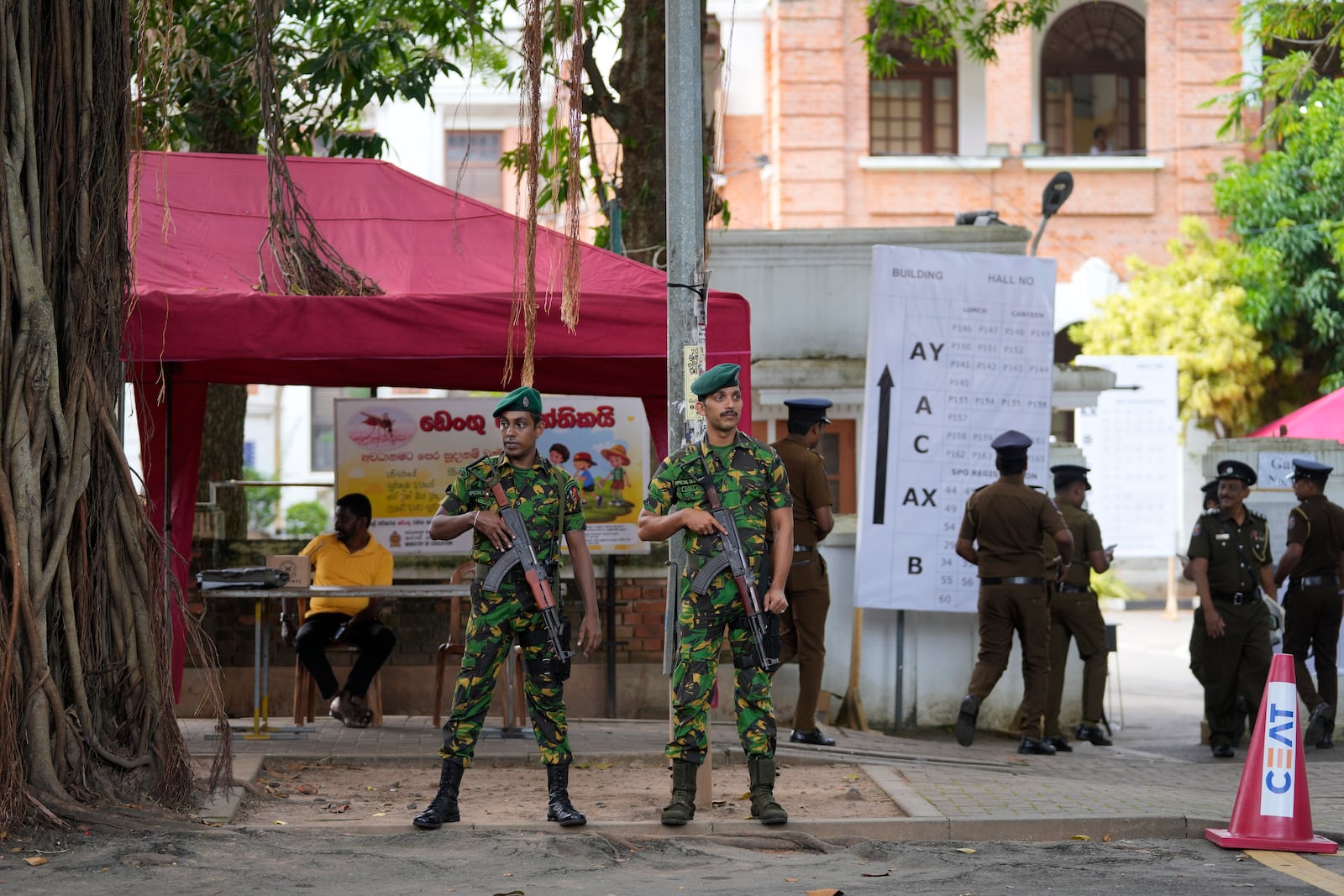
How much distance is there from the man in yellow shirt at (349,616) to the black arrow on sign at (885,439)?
317 centimetres

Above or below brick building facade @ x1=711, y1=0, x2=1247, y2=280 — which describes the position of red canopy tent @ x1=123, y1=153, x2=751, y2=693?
below

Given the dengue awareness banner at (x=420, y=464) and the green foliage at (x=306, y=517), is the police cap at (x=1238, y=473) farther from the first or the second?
the green foliage at (x=306, y=517)

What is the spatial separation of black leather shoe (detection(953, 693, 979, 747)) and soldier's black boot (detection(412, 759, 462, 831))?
4.04m

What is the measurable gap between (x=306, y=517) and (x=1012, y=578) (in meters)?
22.8

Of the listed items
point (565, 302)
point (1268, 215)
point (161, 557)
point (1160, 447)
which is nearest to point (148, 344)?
point (161, 557)

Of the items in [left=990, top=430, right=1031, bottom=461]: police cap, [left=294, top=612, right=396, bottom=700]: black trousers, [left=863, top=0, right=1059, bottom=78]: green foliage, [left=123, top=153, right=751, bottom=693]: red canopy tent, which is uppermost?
[left=863, top=0, right=1059, bottom=78]: green foliage

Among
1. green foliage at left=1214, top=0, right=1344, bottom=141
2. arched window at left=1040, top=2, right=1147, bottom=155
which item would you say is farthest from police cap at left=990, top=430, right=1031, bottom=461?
arched window at left=1040, top=2, right=1147, bottom=155

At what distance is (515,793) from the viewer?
26.8 feet

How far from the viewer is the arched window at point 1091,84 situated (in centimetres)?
2816

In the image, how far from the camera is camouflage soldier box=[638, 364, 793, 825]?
697cm

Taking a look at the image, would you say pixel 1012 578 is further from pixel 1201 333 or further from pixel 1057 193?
pixel 1201 333

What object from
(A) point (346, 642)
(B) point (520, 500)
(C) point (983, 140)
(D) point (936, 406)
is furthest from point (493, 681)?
(C) point (983, 140)

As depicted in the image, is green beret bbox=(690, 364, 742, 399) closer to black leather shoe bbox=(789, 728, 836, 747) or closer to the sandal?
black leather shoe bbox=(789, 728, 836, 747)

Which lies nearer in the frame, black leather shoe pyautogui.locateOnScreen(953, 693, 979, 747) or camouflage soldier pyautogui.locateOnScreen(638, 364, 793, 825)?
camouflage soldier pyautogui.locateOnScreen(638, 364, 793, 825)
